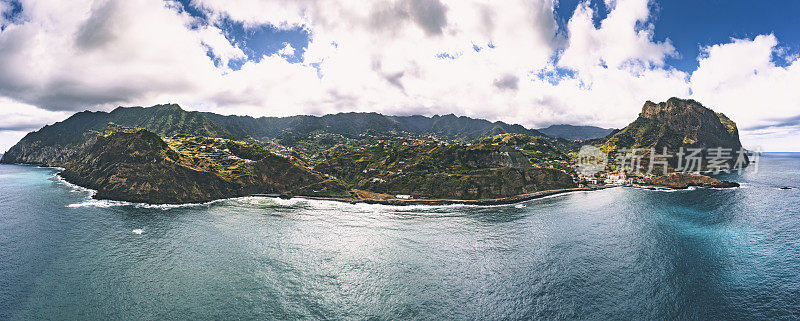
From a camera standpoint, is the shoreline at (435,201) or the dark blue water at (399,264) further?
the shoreline at (435,201)

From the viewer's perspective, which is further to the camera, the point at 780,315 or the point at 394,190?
the point at 394,190

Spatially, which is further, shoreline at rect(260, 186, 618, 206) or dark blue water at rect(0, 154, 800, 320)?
shoreline at rect(260, 186, 618, 206)

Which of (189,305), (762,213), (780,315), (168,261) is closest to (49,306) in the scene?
(168,261)

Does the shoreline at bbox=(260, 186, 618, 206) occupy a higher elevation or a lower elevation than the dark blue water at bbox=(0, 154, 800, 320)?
higher

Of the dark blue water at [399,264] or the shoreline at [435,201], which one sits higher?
the shoreline at [435,201]

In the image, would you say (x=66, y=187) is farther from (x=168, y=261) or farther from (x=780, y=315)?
(x=780, y=315)

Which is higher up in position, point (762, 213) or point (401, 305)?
point (762, 213)

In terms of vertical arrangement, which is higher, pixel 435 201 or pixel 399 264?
pixel 435 201

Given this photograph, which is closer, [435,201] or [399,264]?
[399,264]
